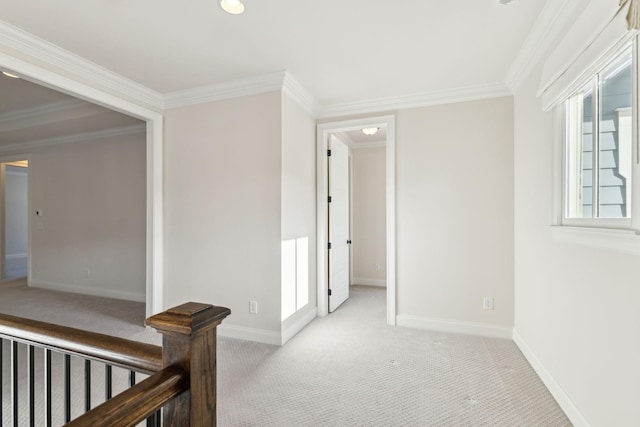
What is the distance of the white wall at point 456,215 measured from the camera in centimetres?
301

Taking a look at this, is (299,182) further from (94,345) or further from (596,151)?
(94,345)

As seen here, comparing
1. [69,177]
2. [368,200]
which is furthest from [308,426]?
[69,177]

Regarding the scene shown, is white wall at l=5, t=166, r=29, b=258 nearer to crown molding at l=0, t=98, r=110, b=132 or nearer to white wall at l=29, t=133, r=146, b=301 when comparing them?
white wall at l=29, t=133, r=146, b=301

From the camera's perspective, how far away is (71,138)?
4.67 m

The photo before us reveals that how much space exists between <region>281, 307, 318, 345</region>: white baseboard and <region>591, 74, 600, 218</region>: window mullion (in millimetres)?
2528

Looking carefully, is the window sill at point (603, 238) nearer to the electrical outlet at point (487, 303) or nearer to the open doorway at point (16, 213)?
the electrical outlet at point (487, 303)

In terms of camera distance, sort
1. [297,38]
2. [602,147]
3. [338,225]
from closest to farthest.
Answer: [602,147] < [297,38] < [338,225]

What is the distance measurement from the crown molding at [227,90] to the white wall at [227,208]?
0.06 m

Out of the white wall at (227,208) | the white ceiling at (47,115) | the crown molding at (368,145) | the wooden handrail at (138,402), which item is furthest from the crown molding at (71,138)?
the wooden handrail at (138,402)

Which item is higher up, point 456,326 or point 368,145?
point 368,145

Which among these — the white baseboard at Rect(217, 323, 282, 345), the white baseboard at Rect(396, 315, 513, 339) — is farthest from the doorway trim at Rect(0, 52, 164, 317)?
the white baseboard at Rect(396, 315, 513, 339)

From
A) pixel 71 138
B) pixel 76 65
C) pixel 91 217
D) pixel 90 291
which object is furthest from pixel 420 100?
pixel 90 291

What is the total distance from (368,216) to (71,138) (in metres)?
4.91

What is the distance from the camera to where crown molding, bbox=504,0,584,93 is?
1830 mm
